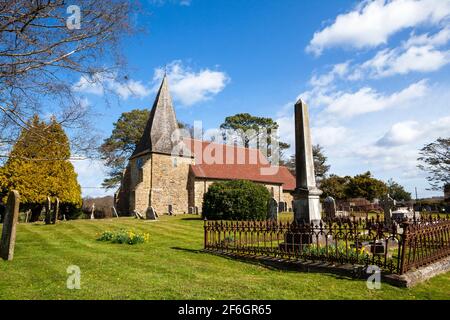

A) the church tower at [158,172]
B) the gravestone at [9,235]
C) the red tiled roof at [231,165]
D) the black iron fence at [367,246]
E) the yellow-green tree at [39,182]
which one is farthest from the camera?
the red tiled roof at [231,165]

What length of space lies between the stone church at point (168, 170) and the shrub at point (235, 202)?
29.9ft

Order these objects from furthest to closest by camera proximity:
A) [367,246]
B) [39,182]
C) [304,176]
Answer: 1. [39,182]
2. [304,176]
3. [367,246]

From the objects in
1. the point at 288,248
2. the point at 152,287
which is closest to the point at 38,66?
the point at 152,287

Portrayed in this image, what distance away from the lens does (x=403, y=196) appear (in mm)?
54656

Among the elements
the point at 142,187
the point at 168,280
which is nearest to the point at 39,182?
the point at 142,187

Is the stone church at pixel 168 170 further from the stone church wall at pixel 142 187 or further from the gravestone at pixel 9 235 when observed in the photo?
the gravestone at pixel 9 235

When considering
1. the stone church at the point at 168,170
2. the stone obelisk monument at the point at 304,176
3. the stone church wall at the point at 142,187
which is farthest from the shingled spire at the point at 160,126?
the stone obelisk monument at the point at 304,176

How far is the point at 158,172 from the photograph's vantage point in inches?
1246

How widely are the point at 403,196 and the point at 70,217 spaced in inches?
2020

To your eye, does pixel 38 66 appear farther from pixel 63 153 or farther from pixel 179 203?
pixel 179 203

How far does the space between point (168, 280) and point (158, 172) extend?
26324 millimetres

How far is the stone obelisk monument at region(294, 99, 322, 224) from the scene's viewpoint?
29.9 ft

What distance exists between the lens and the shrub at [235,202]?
70.3 feet

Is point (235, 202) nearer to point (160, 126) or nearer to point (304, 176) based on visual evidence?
point (304, 176)
